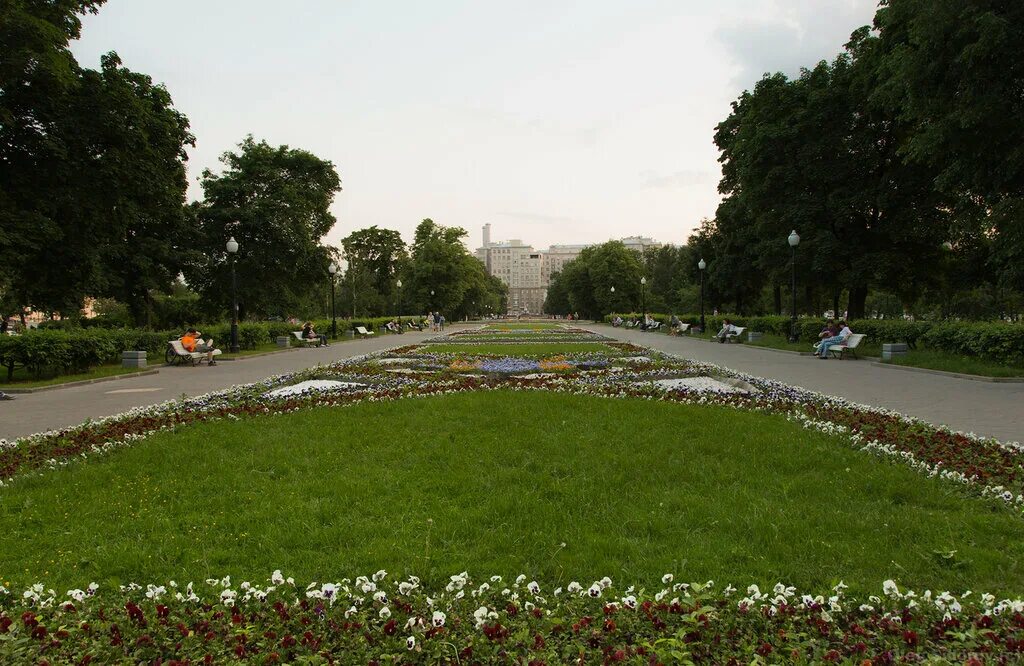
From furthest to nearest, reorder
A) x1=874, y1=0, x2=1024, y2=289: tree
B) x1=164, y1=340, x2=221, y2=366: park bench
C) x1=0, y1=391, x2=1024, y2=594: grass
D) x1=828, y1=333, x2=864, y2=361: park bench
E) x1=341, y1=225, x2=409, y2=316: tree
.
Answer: x1=341, y1=225, x2=409, y2=316: tree < x1=164, y1=340, x2=221, y2=366: park bench < x1=828, y1=333, x2=864, y2=361: park bench < x1=874, y1=0, x2=1024, y2=289: tree < x1=0, y1=391, x2=1024, y2=594: grass

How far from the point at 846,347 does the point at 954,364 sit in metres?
4.12

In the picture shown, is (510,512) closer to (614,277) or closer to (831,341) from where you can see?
(831,341)

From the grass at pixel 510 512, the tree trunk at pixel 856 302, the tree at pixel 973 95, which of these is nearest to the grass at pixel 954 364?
the tree at pixel 973 95

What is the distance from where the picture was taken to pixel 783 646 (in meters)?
2.52

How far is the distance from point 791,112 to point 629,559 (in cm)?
2783

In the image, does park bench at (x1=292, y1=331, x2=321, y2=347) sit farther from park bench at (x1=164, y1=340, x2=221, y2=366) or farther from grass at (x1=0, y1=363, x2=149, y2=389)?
grass at (x1=0, y1=363, x2=149, y2=389)

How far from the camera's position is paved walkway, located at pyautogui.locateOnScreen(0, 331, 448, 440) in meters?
8.63

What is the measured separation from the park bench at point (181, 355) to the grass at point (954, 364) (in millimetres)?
19372

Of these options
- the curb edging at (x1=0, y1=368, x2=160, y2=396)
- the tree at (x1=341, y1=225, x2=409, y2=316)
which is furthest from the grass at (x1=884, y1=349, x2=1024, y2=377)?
the tree at (x1=341, y1=225, x2=409, y2=316)

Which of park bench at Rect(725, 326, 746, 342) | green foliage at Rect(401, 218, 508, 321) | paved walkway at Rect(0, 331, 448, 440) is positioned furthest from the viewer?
green foliage at Rect(401, 218, 508, 321)

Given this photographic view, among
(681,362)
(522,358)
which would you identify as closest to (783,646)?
(681,362)

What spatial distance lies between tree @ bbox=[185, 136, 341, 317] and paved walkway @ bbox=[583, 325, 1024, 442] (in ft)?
84.3

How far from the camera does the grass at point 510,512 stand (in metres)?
3.46

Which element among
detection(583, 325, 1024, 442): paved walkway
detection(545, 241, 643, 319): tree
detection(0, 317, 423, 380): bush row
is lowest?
detection(583, 325, 1024, 442): paved walkway
